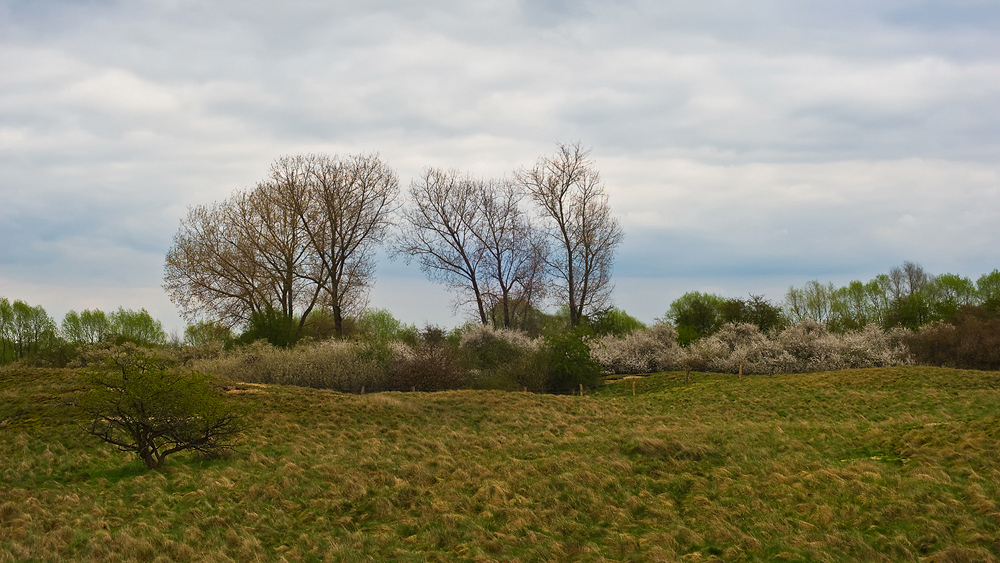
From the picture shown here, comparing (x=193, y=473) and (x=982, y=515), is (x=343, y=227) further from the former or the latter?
(x=982, y=515)

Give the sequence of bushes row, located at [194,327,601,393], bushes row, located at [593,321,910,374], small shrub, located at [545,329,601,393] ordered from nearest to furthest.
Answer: bushes row, located at [194,327,601,393] → small shrub, located at [545,329,601,393] → bushes row, located at [593,321,910,374]

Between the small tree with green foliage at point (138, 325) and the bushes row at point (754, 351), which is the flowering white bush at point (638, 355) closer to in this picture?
the bushes row at point (754, 351)

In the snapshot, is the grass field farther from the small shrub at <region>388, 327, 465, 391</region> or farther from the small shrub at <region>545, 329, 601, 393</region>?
the small shrub at <region>545, 329, 601, 393</region>

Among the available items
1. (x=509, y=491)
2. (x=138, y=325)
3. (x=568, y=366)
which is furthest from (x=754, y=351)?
(x=138, y=325)

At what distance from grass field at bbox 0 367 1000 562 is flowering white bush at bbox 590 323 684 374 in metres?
12.5

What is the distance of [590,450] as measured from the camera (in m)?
10.1

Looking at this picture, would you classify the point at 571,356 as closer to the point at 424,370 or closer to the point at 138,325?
the point at 424,370

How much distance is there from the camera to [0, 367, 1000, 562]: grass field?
6.14 meters

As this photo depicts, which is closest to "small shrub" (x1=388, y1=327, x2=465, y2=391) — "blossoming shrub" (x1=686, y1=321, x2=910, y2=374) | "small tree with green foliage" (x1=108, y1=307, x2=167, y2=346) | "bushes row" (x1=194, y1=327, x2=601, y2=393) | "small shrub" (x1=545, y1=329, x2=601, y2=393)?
"bushes row" (x1=194, y1=327, x2=601, y2=393)

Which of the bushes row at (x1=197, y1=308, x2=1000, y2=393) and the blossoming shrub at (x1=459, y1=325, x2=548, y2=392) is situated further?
the blossoming shrub at (x1=459, y1=325, x2=548, y2=392)

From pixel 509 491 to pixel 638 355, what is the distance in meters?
19.4

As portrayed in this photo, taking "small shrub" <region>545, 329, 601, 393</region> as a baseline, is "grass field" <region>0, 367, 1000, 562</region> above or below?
below

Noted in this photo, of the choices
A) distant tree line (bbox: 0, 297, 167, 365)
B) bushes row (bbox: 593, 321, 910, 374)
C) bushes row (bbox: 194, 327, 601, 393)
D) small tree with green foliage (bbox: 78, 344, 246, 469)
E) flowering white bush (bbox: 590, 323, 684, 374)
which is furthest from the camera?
distant tree line (bbox: 0, 297, 167, 365)

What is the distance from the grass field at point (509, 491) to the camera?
6.14m
